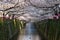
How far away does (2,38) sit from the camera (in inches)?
320

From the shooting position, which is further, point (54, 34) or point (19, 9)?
Result: point (19, 9)

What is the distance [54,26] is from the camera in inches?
334

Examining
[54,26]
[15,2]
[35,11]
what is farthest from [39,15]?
[54,26]

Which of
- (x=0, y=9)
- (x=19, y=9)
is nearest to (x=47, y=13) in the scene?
(x=19, y=9)

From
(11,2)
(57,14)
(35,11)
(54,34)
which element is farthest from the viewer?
(35,11)

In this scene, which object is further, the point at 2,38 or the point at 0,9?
the point at 0,9

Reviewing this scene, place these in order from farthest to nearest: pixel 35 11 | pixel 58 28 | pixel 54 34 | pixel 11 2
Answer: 1. pixel 35 11
2. pixel 11 2
3. pixel 54 34
4. pixel 58 28

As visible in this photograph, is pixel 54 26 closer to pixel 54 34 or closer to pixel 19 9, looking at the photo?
pixel 54 34

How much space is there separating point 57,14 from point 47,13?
1071 millimetres

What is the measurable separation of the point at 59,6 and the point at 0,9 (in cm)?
270

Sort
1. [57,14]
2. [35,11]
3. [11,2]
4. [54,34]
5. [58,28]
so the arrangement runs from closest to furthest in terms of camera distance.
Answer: [58,28], [54,34], [57,14], [11,2], [35,11]

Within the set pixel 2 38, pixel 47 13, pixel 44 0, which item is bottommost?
pixel 2 38

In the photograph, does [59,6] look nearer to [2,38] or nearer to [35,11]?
[35,11]

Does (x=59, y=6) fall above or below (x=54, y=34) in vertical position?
above
